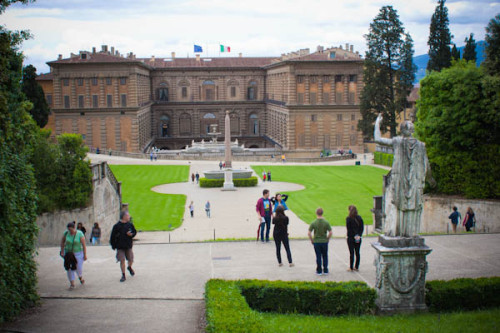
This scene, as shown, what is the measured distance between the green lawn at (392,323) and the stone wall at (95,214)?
44.4 ft

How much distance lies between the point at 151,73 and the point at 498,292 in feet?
258

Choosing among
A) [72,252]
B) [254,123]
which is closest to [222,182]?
[72,252]

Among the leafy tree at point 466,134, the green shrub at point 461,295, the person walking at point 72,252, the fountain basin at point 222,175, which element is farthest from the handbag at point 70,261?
the fountain basin at point 222,175

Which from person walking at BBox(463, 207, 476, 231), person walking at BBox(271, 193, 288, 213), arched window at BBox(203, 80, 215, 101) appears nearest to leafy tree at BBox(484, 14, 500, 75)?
person walking at BBox(463, 207, 476, 231)

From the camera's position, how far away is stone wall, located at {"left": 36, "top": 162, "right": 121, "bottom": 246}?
69.8ft

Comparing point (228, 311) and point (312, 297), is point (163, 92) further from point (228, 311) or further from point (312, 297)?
point (228, 311)

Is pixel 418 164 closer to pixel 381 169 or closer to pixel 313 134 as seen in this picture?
pixel 381 169

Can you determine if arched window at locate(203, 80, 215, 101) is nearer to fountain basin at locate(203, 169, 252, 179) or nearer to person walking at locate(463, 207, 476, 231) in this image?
fountain basin at locate(203, 169, 252, 179)

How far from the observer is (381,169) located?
49.9 metres

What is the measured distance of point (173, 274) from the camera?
13047mm

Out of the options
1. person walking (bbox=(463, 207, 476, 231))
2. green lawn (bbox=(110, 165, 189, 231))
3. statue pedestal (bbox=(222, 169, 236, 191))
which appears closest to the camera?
person walking (bbox=(463, 207, 476, 231))

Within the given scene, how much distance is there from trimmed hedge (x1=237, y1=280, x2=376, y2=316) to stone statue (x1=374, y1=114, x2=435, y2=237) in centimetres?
140

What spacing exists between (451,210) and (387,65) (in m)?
31.6

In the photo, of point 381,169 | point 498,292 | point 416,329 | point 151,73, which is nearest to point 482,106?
point 498,292
